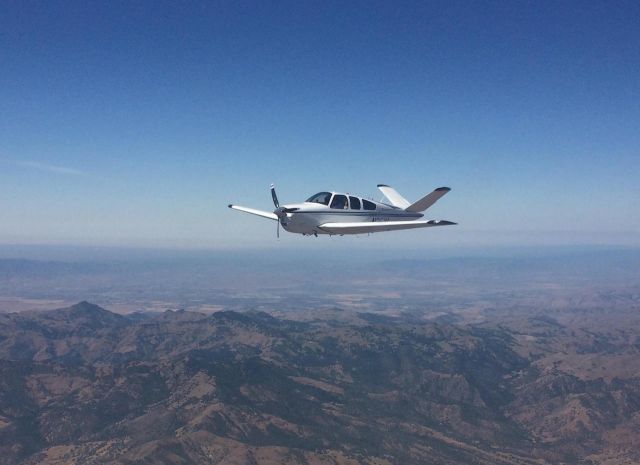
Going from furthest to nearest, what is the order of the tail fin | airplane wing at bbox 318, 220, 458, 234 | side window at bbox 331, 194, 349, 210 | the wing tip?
side window at bbox 331, 194, 349, 210
airplane wing at bbox 318, 220, 458, 234
the tail fin
the wing tip

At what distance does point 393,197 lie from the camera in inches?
2062

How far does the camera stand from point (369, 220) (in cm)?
4572

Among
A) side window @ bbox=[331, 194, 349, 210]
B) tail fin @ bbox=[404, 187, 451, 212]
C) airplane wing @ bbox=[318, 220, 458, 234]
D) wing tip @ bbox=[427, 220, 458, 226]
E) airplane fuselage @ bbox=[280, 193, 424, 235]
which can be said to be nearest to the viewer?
wing tip @ bbox=[427, 220, 458, 226]

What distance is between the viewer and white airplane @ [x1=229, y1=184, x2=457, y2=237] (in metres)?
41.1

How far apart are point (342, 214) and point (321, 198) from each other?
2.68 metres

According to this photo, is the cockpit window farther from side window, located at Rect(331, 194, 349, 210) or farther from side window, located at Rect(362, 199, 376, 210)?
side window, located at Rect(362, 199, 376, 210)

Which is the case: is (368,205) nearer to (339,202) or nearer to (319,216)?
(339,202)

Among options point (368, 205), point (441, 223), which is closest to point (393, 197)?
point (368, 205)

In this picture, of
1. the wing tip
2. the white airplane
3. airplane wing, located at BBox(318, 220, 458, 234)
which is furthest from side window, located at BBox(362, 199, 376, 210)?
the wing tip

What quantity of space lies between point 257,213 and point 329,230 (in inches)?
425

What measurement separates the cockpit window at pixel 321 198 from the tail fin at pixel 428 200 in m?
8.34

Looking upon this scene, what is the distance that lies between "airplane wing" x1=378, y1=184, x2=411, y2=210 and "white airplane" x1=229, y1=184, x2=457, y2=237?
9.70 ft

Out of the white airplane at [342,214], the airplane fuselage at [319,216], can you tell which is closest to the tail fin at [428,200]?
the white airplane at [342,214]

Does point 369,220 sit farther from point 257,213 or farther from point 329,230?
point 257,213
